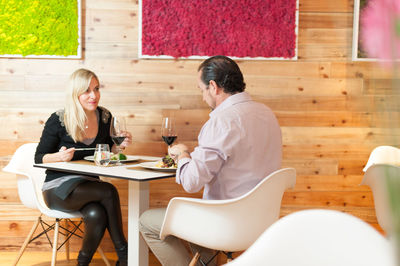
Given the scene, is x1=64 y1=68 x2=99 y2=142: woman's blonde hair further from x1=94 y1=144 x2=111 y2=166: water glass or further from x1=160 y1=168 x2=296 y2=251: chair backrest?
x1=160 y1=168 x2=296 y2=251: chair backrest

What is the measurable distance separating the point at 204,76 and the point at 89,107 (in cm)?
92

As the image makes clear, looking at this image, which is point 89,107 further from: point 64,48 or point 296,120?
point 296,120

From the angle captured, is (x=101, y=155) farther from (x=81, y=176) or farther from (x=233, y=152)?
(x=233, y=152)

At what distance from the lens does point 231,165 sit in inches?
73.7

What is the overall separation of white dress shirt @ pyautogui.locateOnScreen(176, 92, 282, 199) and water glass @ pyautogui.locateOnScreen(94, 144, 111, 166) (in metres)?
0.52

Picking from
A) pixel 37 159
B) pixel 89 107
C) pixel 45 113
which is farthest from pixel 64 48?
pixel 37 159

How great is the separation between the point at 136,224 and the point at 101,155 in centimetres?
39

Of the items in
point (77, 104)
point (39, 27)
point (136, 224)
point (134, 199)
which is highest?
point (39, 27)

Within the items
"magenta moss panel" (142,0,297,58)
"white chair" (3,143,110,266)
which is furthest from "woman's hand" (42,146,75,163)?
"magenta moss panel" (142,0,297,58)

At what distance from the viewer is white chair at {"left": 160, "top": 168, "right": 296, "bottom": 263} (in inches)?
70.4

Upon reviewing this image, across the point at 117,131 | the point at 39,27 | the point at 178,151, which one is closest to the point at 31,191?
the point at 117,131

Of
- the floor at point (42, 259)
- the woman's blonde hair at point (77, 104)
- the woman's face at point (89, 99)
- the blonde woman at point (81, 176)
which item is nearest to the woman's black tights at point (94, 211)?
the blonde woman at point (81, 176)

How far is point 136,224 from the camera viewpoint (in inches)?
89.3

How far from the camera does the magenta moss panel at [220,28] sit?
3.20 m
